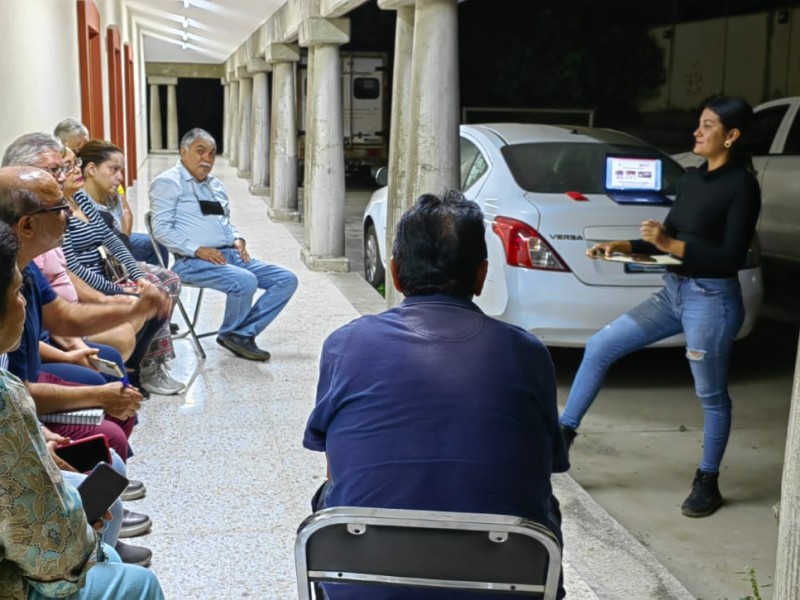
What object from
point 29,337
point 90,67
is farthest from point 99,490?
point 90,67

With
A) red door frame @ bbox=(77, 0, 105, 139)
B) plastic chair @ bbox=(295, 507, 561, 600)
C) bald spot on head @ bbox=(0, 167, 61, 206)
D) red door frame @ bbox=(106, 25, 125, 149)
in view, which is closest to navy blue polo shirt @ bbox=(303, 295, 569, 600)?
plastic chair @ bbox=(295, 507, 561, 600)

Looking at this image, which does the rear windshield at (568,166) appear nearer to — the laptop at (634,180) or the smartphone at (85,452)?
the laptop at (634,180)

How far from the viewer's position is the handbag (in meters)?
5.59

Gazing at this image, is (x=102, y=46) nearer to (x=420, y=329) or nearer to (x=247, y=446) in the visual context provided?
(x=247, y=446)

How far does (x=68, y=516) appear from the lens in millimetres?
2152

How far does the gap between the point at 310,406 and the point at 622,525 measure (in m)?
1.92

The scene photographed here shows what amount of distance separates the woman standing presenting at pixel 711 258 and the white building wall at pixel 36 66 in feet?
12.4

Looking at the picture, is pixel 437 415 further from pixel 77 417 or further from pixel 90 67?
pixel 90 67

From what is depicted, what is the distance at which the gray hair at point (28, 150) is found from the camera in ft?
15.5

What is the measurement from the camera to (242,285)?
6.49 meters

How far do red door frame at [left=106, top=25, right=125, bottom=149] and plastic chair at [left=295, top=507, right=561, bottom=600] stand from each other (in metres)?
13.3

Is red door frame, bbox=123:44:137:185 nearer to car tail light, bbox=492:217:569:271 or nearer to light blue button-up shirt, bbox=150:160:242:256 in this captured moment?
light blue button-up shirt, bbox=150:160:242:256

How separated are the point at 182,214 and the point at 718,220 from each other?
11.2 ft

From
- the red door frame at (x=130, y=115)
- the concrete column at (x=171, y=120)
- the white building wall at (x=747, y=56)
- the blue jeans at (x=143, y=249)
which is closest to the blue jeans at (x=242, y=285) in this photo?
the blue jeans at (x=143, y=249)
